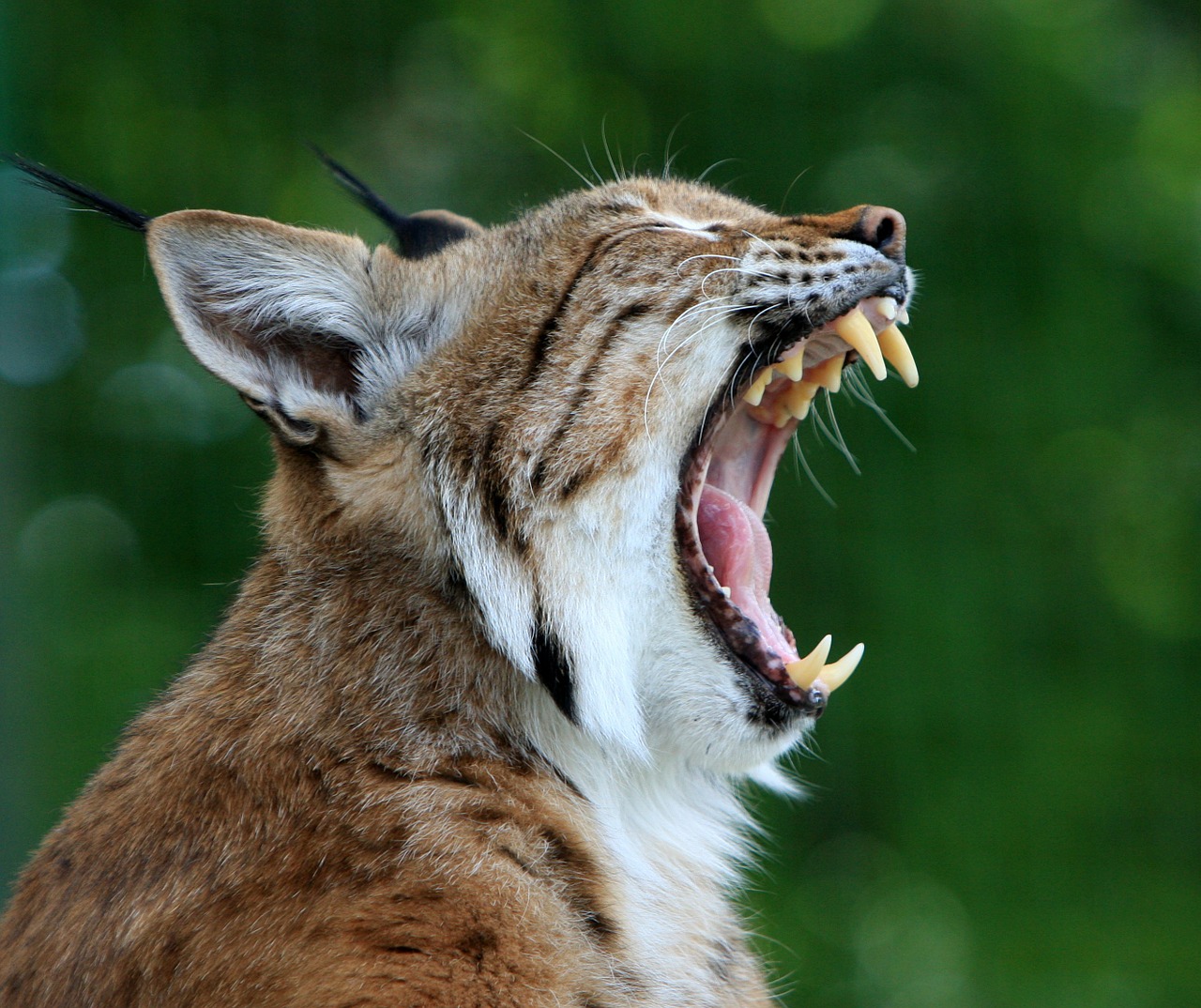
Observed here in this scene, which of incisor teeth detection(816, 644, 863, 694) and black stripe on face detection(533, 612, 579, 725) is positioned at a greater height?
incisor teeth detection(816, 644, 863, 694)

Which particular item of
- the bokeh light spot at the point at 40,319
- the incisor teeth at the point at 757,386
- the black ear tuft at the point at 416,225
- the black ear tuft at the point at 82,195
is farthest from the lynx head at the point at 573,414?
the bokeh light spot at the point at 40,319

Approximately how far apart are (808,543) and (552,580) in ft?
13.1

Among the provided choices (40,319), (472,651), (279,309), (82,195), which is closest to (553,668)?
(472,651)

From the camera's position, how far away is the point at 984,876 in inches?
259

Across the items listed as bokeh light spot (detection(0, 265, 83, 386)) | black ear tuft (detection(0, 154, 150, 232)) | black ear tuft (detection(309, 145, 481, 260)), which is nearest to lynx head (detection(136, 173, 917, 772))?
black ear tuft (detection(0, 154, 150, 232))

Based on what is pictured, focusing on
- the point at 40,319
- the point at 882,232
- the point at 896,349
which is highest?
the point at 882,232

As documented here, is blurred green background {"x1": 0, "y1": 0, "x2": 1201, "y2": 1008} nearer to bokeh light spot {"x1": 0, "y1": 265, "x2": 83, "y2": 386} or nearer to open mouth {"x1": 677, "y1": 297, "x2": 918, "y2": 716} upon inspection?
bokeh light spot {"x1": 0, "y1": 265, "x2": 83, "y2": 386}

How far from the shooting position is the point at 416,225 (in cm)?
369

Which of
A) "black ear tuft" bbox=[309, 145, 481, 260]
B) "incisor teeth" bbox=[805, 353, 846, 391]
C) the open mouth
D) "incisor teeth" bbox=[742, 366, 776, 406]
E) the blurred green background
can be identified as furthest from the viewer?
the blurred green background

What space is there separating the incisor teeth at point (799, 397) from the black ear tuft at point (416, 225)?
92 cm

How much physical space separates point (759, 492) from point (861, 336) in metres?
0.51

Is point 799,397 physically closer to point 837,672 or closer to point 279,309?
point 837,672

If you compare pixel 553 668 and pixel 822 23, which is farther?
pixel 822 23

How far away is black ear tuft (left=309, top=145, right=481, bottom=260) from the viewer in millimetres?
3631
